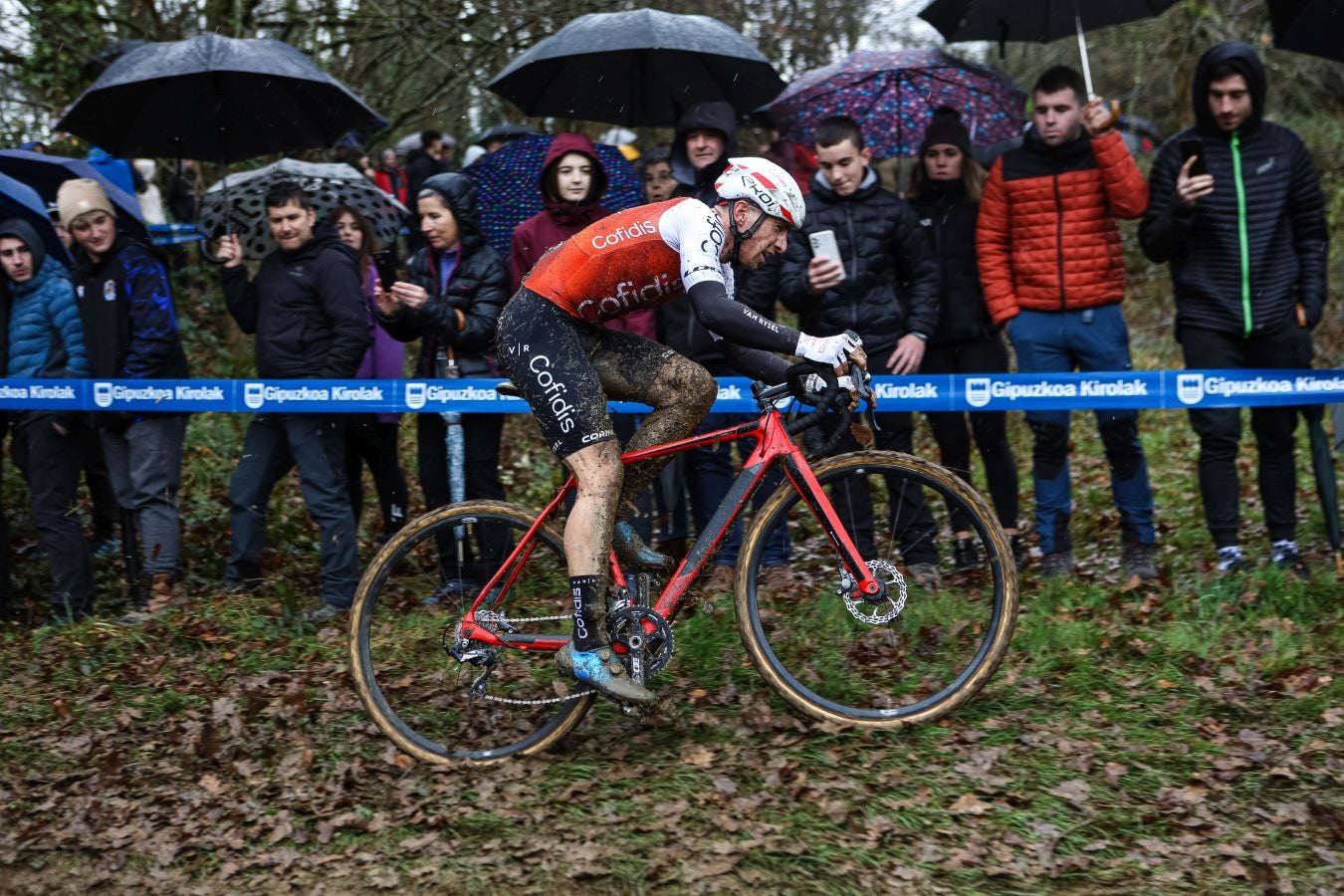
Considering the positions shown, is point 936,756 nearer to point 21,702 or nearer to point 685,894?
point 685,894

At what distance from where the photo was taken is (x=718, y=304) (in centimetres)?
457

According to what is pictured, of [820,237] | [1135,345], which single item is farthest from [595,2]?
[1135,345]

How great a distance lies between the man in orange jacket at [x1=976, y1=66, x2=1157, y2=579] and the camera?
696 cm

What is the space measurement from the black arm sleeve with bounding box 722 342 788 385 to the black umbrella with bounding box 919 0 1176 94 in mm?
3624

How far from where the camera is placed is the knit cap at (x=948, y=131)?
734cm

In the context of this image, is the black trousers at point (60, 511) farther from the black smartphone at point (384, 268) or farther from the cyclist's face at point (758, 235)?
the cyclist's face at point (758, 235)

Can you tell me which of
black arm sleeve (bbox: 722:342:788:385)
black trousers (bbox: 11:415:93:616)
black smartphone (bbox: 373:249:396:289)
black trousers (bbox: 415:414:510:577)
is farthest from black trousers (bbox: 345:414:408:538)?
black arm sleeve (bbox: 722:342:788:385)

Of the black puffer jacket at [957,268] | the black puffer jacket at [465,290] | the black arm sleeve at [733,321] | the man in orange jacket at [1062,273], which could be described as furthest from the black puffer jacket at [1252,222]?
the black puffer jacket at [465,290]

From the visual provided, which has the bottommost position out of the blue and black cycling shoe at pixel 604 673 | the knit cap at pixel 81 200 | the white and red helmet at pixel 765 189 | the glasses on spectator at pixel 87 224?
the blue and black cycling shoe at pixel 604 673

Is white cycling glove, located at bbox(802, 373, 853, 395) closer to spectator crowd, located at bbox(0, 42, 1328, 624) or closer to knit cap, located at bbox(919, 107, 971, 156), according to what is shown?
spectator crowd, located at bbox(0, 42, 1328, 624)

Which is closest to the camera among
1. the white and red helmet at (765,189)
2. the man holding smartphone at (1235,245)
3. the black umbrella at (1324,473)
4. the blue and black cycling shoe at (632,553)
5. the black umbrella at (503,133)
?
the white and red helmet at (765,189)

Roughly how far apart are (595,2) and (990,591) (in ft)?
27.0

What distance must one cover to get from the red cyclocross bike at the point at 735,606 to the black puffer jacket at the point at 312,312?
2.22 metres

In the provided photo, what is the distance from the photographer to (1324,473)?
702 centimetres
